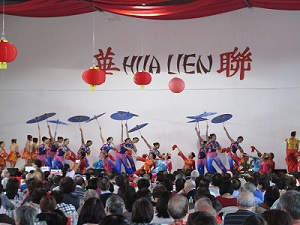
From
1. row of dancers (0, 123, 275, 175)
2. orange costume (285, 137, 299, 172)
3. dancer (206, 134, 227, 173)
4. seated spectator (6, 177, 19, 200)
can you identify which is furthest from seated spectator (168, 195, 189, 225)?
orange costume (285, 137, 299, 172)

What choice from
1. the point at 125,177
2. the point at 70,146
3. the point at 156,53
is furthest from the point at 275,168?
the point at 125,177

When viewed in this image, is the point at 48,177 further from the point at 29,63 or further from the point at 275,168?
the point at 29,63

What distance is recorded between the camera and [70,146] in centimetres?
1385

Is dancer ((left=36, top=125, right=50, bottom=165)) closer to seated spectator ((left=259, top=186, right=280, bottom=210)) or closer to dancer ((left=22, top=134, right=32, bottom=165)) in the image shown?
dancer ((left=22, top=134, right=32, bottom=165))

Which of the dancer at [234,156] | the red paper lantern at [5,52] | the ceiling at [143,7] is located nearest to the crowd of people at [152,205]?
the red paper lantern at [5,52]

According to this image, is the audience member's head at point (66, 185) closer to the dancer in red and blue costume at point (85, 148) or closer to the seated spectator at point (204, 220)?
the seated spectator at point (204, 220)

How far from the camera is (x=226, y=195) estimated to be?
17.6 ft

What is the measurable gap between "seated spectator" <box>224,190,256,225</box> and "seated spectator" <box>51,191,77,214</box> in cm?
140

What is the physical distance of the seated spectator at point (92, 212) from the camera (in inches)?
142

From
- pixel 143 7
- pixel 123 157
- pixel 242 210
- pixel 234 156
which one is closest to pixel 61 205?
pixel 242 210

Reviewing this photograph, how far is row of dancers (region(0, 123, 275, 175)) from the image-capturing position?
39.0ft

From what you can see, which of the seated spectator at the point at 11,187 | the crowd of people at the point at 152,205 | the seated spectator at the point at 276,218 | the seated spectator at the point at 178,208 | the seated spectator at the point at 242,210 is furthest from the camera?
the seated spectator at the point at 11,187

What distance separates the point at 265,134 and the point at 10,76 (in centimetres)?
633

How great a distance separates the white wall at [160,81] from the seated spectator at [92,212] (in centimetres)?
936
